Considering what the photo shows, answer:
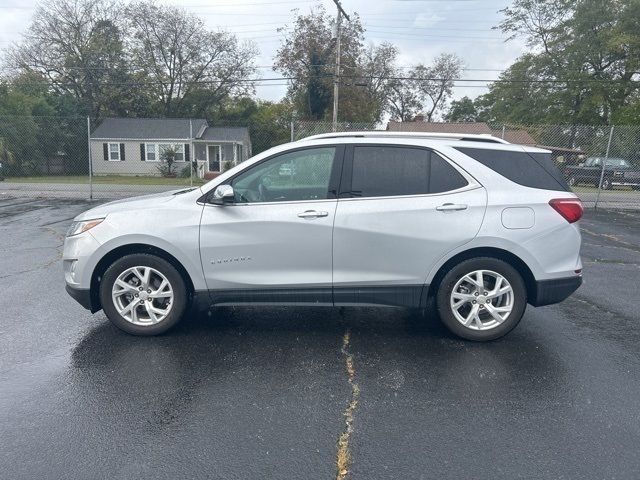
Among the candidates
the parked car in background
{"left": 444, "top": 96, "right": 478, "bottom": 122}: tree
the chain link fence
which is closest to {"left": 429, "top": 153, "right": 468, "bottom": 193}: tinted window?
the chain link fence

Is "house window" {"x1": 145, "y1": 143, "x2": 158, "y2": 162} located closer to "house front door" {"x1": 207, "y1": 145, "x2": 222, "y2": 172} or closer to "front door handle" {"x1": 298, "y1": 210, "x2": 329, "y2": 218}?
Result: "house front door" {"x1": 207, "y1": 145, "x2": 222, "y2": 172}

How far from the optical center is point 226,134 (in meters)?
38.4

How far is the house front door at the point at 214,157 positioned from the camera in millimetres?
38188

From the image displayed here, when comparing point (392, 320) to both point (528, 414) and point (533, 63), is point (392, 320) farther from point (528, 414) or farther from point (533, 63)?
point (533, 63)

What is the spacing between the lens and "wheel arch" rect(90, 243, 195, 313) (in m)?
4.31

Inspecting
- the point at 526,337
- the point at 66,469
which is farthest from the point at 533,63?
the point at 66,469

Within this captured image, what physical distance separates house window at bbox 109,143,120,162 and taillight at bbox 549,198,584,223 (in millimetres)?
38895

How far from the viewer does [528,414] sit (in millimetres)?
3229

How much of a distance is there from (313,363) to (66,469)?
189 cm

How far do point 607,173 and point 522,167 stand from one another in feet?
66.5

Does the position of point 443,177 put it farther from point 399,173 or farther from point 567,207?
point 567,207

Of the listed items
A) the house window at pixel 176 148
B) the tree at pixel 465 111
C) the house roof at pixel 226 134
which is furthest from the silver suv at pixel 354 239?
the tree at pixel 465 111

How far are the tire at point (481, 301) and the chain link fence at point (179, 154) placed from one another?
10.4m

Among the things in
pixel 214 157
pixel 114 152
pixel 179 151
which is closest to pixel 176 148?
pixel 179 151
